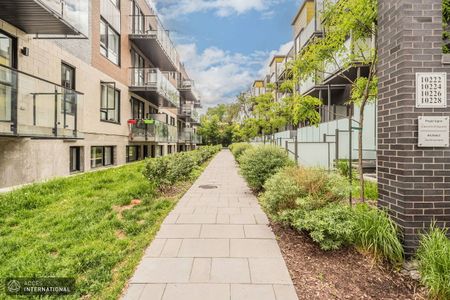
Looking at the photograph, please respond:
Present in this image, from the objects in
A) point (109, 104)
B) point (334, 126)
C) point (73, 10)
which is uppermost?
point (73, 10)

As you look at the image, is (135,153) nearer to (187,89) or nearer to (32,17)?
(32,17)

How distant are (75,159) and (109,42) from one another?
22.8 feet

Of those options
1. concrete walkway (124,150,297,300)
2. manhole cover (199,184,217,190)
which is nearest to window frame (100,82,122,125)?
manhole cover (199,184,217,190)

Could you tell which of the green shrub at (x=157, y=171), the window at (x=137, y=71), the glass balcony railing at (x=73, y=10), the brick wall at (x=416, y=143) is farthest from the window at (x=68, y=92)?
the brick wall at (x=416, y=143)

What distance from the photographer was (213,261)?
3598 millimetres

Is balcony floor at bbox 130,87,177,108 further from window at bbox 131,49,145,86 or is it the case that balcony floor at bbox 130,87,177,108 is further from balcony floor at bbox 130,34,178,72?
balcony floor at bbox 130,34,178,72

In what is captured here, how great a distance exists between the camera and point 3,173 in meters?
7.77

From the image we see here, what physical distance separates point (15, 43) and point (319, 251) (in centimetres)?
1014

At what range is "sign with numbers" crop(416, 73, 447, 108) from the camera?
3.42 m

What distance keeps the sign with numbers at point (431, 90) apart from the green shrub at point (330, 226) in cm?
179

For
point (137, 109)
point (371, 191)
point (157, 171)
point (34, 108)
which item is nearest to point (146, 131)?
point (137, 109)

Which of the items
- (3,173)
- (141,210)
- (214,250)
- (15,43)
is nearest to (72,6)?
(15,43)

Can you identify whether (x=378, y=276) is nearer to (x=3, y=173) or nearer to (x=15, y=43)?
(x=3, y=173)

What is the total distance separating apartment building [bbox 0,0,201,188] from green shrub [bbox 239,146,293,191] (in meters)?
6.17
